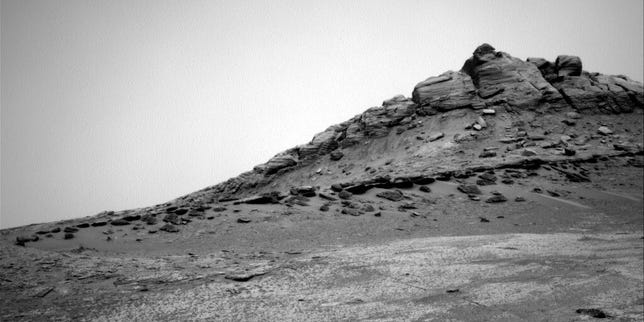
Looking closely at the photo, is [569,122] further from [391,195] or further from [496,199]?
[391,195]

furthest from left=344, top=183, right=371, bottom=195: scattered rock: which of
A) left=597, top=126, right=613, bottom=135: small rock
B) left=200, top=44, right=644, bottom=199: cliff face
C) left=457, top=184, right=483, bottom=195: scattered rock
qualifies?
left=597, top=126, right=613, bottom=135: small rock

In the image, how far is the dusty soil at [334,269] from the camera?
531 centimetres

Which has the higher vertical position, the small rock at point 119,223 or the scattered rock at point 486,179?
the small rock at point 119,223

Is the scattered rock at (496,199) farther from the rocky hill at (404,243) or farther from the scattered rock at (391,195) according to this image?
the scattered rock at (391,195)

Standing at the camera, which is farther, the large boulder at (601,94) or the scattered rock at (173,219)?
the large boulder at (601,94)

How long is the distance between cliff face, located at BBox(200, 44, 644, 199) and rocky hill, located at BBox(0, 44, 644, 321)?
98 cm

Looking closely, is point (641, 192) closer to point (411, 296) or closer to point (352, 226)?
point (352, 226)

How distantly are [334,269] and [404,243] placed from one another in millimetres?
3087

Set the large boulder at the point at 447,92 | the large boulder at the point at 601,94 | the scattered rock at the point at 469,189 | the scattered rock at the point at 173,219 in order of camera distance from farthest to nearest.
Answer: the large boulder at the point at 447,92
the large boulder at the point at 601,94
the scattered rock at the point at 469,189
the scattered rock at the point at 173,219

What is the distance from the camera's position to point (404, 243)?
383 inches

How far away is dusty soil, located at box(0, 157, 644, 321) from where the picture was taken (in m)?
5.31

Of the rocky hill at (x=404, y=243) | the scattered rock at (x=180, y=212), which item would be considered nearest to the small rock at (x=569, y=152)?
the rocky hill at (x=404, y=243)

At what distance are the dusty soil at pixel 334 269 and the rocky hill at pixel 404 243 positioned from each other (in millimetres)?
40

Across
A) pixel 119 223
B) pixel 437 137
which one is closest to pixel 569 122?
pixel 437 137
